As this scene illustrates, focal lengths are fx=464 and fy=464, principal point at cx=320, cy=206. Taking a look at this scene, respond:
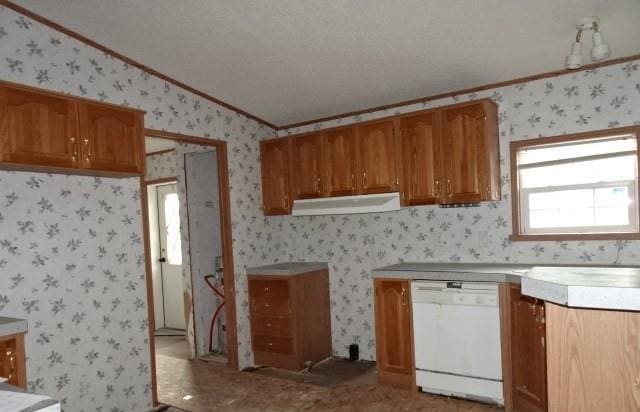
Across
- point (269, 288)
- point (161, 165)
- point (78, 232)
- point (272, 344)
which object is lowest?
point (272, 344)

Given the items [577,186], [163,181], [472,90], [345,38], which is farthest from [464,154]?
[163,181]

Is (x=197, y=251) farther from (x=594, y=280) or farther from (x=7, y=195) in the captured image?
(x=594, y=280)

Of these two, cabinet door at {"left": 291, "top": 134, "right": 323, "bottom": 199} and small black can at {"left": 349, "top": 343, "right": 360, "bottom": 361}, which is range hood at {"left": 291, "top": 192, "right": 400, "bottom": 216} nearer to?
cabinet door at {"left": 291, "top": 134, "right": 323, "bottom": 199}

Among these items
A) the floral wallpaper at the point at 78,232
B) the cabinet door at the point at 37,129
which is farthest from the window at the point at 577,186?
the cabinet door at the point at 37,129

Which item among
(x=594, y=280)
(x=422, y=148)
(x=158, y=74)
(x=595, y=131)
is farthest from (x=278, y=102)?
(x=594, y=280)

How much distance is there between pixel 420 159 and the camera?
12.6 feet

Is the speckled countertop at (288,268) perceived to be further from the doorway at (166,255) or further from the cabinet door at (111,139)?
the doorway at (166,255)

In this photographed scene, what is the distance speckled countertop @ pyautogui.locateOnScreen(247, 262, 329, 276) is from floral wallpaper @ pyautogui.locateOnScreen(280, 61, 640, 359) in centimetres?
14

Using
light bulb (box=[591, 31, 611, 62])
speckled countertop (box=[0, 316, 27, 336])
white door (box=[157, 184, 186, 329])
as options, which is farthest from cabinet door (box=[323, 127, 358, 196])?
white door (box=[157, 184, 186, 329])

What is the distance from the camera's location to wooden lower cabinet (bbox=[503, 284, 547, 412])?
114 inches

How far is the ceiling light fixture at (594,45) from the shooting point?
104 inches

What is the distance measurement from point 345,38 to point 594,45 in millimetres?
1530

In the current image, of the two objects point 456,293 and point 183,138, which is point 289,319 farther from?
point 183,138

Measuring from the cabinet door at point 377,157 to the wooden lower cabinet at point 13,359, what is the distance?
2.78 m
